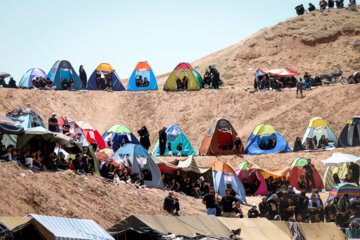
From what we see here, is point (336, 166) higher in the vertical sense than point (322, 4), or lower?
lower

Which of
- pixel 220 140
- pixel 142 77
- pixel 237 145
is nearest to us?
pixel 237 145

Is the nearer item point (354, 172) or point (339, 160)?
point (354, 172)

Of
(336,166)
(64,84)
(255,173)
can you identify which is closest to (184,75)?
(64,84)

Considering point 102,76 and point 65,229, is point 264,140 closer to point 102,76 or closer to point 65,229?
point 102,76

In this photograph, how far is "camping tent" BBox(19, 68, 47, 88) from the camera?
1634 inches

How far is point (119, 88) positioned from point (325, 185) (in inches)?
731

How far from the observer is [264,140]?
1367 inches

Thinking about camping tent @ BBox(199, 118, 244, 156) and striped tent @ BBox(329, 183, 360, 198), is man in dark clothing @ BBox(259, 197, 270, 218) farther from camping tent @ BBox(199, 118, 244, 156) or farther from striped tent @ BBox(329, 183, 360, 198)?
camping tent @ BBox(199, 118, 244, 156)

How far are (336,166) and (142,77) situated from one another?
17978 millimetres

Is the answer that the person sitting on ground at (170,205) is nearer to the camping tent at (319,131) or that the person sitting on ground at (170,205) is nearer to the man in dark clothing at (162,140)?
the man in dark clothing at (162,140)

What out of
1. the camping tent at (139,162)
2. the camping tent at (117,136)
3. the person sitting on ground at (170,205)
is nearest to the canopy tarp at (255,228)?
the person sitting on ground at (170,205)

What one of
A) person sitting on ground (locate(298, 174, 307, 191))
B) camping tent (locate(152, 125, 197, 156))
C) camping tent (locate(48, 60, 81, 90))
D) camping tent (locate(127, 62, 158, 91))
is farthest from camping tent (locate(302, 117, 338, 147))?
camping tent (locate(48, 60, 81, 90))

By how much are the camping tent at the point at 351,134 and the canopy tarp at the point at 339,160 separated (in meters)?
4.07

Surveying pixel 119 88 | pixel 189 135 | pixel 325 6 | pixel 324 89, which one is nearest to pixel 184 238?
pixel 189 135
